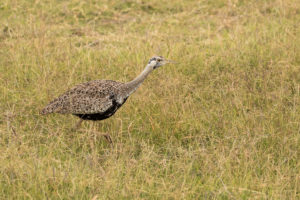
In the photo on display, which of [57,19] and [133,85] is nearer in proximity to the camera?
[133,85]

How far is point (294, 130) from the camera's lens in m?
5.39

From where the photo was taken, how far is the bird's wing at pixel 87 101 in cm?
542

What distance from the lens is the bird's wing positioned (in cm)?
542

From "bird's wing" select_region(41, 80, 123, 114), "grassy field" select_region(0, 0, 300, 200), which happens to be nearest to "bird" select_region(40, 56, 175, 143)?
"bird's wing" select_region(41, 80, 123, 114)

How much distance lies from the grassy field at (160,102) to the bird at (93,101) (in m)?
0.22

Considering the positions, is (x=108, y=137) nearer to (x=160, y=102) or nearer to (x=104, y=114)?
(x=104, y=114)

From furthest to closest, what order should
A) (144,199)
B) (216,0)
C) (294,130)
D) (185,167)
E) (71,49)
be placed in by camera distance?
(216,0) → (71,49) → (294,130) → (185,167) → (144,199)

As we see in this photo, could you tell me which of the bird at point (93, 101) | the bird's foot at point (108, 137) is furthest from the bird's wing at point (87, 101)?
the bird's foot at point (108, 137)

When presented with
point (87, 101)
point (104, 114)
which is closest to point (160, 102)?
point (104, 114)

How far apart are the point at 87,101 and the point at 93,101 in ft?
0.22

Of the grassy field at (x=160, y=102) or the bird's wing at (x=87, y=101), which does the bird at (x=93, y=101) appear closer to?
the bird's wing at (x=87, y=101)

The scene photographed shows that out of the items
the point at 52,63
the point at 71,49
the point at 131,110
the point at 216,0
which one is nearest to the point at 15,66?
the point at 52,63

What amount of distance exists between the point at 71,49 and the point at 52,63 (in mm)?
611

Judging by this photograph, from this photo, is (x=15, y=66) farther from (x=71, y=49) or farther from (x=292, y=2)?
(x=292, y=2)
